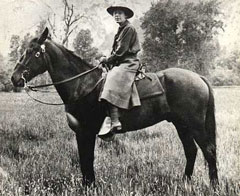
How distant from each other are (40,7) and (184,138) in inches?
149

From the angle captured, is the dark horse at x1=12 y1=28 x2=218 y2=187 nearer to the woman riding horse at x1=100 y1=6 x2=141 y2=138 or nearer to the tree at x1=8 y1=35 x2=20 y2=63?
the woman riding horse at x1=100 y1=6 x2=141 y2=138

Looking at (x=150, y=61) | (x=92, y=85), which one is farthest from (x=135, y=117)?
(x=150, y=61)

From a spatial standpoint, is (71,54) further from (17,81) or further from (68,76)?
(17,81)

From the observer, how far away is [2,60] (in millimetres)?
6105

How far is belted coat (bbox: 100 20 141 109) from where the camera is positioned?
4.00 metres

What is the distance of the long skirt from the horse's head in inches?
37.7

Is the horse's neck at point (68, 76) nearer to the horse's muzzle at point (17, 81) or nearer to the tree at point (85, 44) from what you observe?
the horse's muzzle at point (17, 81)

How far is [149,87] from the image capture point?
168 inches

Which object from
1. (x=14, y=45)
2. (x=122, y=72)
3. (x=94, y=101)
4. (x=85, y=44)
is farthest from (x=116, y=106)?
(x=14, y=45)

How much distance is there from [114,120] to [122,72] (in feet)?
2.23

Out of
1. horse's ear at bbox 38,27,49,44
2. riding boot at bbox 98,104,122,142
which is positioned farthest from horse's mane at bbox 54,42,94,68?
riding boot at bbox 98,104,122,142

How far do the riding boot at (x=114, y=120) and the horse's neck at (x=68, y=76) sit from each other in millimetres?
451

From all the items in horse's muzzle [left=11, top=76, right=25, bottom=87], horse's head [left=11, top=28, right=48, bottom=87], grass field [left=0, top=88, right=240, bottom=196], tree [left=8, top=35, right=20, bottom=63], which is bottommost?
grass field [left=0, top=88, right=240, bottom=196]

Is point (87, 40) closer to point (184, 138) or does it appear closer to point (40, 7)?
point (40, 7)
